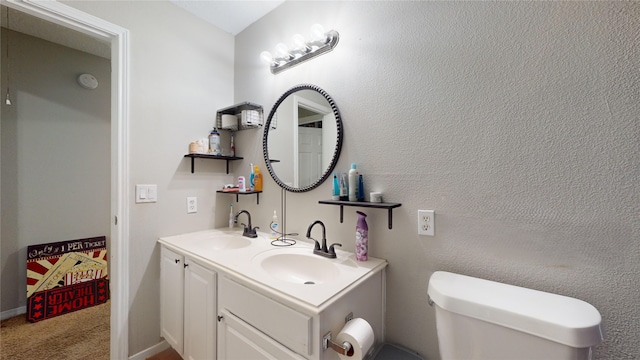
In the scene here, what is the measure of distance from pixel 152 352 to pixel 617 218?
2515 millimetres

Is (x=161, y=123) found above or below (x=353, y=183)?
above

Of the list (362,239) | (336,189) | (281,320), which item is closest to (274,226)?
(336,189)

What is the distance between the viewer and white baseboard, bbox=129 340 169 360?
1.53 m

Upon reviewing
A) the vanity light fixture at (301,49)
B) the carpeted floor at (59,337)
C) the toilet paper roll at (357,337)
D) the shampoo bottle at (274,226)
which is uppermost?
the vanity light fixture at (301,49)

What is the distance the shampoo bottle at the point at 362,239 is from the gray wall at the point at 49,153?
2758 mm

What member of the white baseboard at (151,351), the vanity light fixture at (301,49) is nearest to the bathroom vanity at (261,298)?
the white baseboard at (151,351)

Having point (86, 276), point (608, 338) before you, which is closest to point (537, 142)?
point (608, 338)

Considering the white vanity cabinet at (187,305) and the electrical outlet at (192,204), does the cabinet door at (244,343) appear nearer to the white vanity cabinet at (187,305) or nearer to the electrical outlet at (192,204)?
the white vanity cabinet at (187,305)

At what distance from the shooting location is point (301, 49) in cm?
150

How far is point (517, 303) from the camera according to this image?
0.74m

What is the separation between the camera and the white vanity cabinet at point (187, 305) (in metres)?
1.19

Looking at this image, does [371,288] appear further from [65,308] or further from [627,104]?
[65,308]

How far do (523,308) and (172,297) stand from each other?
5.88 ft

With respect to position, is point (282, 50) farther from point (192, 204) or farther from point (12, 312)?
point (12, 312)
